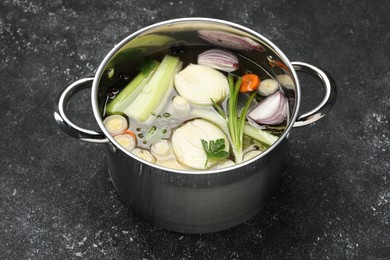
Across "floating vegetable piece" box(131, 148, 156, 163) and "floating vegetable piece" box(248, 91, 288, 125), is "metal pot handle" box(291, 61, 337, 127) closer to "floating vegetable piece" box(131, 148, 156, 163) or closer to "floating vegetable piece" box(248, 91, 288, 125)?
"floating vegetable piece" box(248, 91, 288, 125)

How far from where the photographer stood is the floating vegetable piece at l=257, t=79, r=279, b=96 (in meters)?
1.87

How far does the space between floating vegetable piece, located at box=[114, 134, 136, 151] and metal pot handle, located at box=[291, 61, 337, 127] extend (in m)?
0.37

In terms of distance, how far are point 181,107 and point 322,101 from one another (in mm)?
329

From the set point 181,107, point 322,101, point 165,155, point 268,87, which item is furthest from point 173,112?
point 322,101

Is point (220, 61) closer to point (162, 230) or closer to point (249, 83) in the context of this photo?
point (249, 83)

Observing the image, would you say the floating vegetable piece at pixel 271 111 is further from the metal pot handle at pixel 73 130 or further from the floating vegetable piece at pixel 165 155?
the metal pot handle at pixel 73 130

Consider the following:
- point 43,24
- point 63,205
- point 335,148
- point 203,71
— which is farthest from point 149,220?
point 43,24

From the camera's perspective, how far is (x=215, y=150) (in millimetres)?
1720

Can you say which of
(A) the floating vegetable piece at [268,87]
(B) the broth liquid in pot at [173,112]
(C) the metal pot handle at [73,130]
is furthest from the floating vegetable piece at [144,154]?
(A) the floating vegetable piece at [268,87]

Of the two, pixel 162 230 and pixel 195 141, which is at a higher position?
pixel 195 141

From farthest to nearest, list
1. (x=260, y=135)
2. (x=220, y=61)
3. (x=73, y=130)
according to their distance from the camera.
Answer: (x=220, y=61), (x=260, y=135), (x=73, y=130)

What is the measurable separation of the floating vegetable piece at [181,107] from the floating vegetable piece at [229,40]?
0.18 meters

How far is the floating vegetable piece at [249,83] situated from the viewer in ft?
6.15

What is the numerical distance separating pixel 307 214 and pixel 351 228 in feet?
0.36
